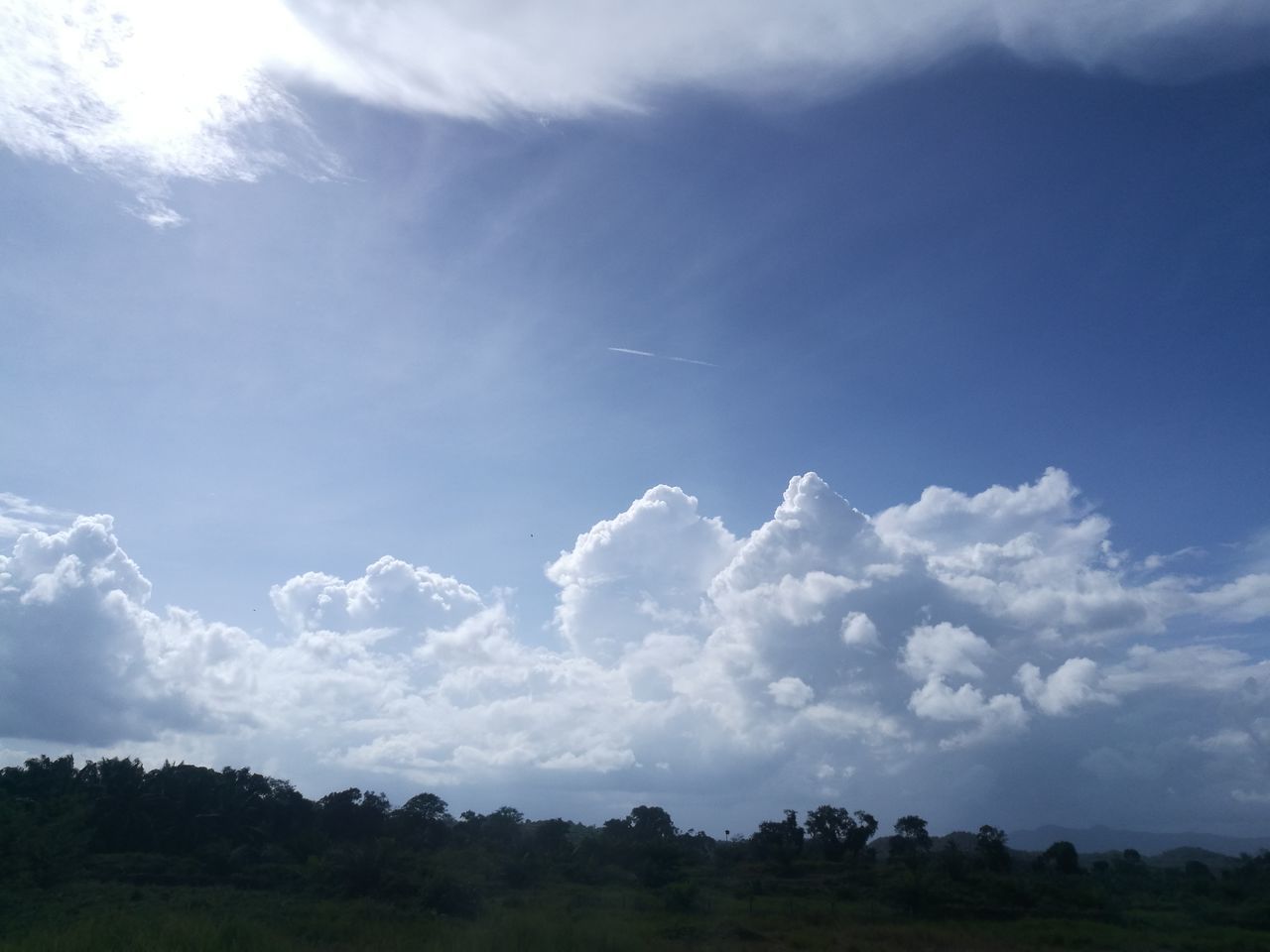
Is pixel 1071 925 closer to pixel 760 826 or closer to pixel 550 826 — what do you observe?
pixel 760 826

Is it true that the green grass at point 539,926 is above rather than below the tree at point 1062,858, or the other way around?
below

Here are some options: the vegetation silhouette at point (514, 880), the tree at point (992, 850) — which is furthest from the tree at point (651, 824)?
the tree at point (992, 850)

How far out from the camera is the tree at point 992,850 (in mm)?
55188

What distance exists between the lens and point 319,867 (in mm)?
37125

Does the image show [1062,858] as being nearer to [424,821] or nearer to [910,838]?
[910,838]

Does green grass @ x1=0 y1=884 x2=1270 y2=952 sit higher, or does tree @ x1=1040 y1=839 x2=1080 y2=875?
tree @ x1=1040 y1=839 x2=1080 y2=875

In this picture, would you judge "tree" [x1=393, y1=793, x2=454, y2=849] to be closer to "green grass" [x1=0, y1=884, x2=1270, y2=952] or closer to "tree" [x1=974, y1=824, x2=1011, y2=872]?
"green grass" [x1=0, y1=884, x2=1270, y2=952]

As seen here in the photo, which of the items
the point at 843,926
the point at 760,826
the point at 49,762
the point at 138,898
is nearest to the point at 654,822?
the point at 760,826

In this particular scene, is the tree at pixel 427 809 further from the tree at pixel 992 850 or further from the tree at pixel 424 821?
the tree at pixel 992 850

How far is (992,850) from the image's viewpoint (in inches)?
2211

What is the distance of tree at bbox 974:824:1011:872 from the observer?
5519 centimetres

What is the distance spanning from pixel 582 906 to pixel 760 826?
27.6m

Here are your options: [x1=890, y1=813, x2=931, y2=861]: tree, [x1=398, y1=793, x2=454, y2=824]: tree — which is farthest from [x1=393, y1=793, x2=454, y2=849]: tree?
[x1=890, y1=813, x2=931, y2=861]: tree

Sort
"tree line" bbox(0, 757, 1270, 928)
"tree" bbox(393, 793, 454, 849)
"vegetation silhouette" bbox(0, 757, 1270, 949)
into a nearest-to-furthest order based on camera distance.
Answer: "vegetation silhouette" bbox(0, 757, 1270, 949), "tree line" bbox(0, 757, 1270, 928), "tree" bbox(393, 793, 454, 849)
